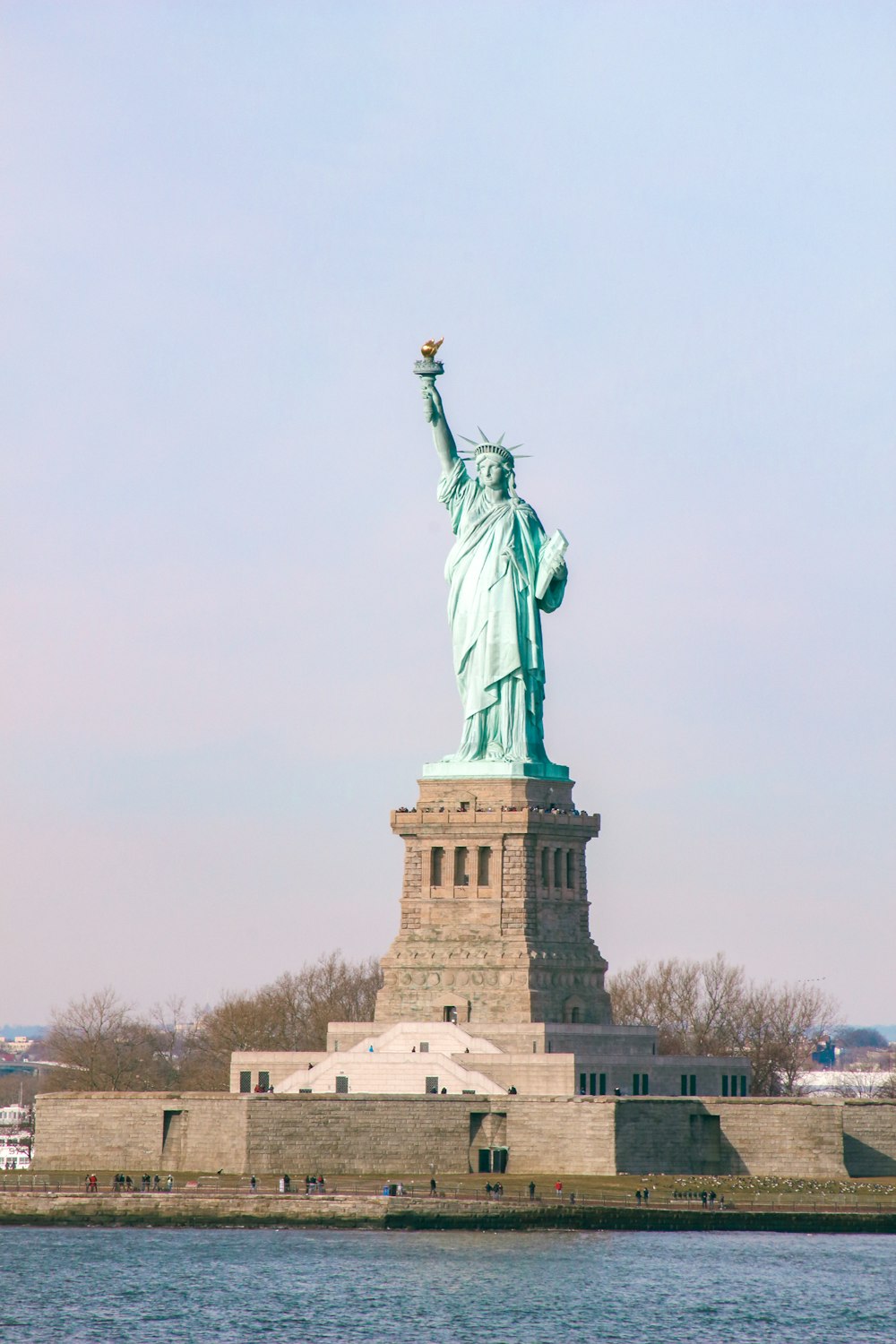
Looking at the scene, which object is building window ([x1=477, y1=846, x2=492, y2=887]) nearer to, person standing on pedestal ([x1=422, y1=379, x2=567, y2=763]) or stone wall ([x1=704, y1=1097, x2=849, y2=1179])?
person standing on pedestal ([x1=422, y1=379, x2=567, y2=763])

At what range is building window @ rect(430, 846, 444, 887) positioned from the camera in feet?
286

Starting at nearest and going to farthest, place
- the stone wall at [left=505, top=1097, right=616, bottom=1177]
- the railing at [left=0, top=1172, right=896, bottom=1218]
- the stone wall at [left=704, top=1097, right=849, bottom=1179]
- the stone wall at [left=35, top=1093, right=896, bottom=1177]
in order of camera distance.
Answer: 1. the railing at [left=0, top=1172, right=896, bottom=1218]
2. the stone wall at [left=505, top=1097, right=616, bottom=1177]
3. the stone wall at [left=35, top=1093, right=896, bottom=1177]
4. the stone wall at [left=704, top=1097, right=849, bottom=1179]

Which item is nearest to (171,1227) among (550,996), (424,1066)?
(424,1066)

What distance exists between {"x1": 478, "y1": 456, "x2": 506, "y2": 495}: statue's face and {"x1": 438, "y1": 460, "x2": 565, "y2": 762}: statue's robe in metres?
0.53

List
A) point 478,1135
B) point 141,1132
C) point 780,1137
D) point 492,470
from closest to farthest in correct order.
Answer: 1. point 478,1135
2. point 780,1137
3. point 141,1132
4. point 492,470

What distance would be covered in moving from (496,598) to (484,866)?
8070mm

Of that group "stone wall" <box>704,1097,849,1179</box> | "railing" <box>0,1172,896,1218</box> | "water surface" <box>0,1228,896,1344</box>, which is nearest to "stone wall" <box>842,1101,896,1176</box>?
"stone wall" <box>704,1097,849,1179</box>

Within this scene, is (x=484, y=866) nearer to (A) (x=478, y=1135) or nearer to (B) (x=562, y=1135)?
(A) (x=478, y=1135)

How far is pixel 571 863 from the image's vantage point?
290ft

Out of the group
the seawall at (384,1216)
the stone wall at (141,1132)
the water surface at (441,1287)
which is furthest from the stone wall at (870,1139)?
the stone wall at (141,1132)

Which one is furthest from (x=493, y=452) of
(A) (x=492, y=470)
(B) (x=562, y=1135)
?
(B) (x=562, y=1135)

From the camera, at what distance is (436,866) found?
87.4 meters

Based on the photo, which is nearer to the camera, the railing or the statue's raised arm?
the railing

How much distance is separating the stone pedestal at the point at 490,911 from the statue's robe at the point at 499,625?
1.64m
